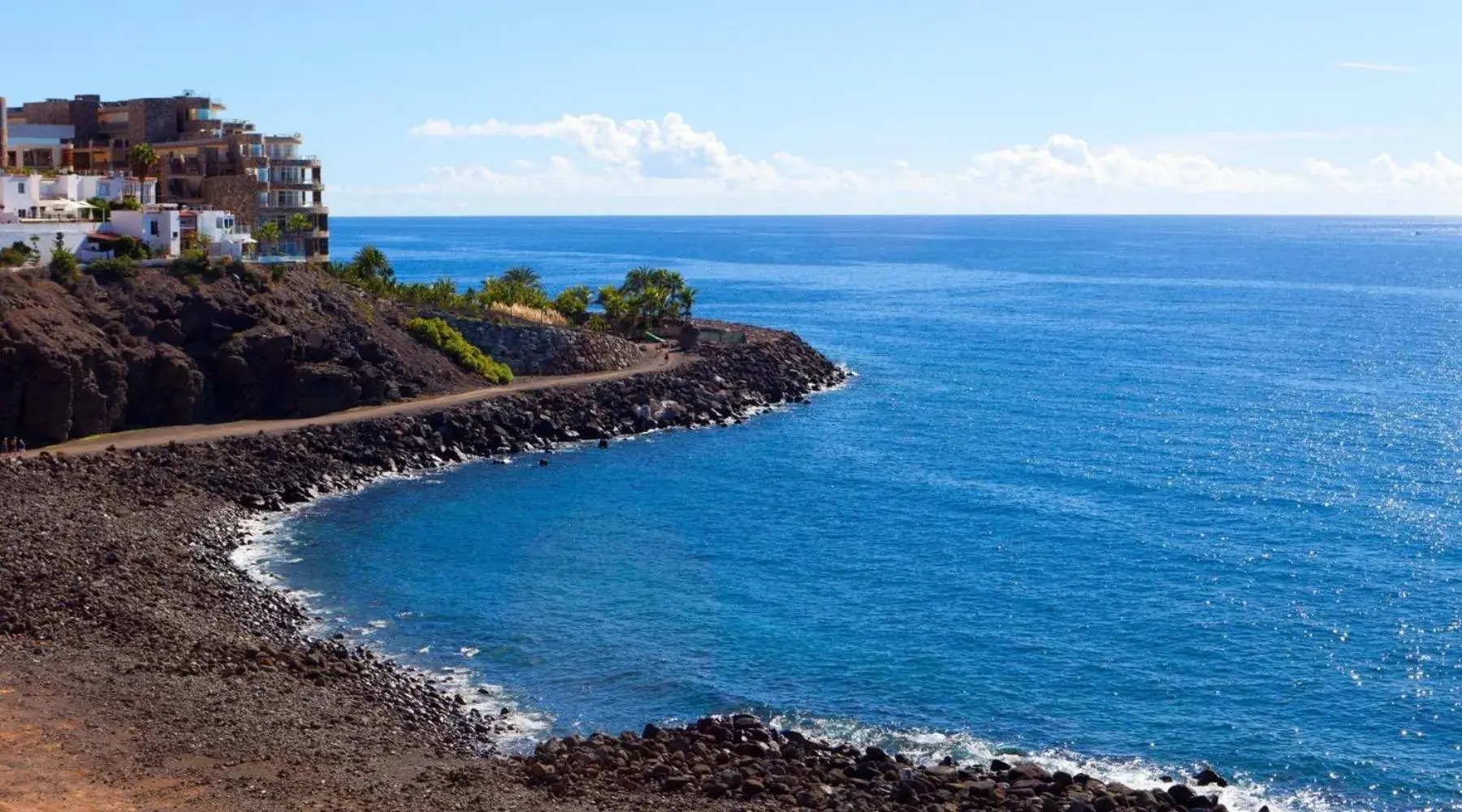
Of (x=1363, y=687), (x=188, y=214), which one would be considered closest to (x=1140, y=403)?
(x=1363, y=687)

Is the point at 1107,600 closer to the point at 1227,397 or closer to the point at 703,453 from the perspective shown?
the point at 703,453

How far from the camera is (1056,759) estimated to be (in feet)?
148

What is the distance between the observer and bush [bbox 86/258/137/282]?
89000 mm

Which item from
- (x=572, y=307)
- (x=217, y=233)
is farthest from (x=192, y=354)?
(x=572, y=307)

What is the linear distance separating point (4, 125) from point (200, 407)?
107 feet

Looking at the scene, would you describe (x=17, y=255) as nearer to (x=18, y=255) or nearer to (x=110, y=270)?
(x=18, y=255)

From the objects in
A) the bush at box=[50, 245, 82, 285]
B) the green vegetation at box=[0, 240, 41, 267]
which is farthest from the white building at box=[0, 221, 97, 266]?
the bush at box=[50, 245, 82, 285]

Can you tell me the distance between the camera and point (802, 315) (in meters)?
184

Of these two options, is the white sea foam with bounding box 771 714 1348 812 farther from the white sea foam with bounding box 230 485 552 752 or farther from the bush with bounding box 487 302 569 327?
the bush with bounding box 487 302 569 327

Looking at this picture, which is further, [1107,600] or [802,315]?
[802,315]

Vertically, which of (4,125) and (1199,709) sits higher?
(4,125)

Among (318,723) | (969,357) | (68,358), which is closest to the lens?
(318,723)

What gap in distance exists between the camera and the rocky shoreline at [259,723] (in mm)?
39688

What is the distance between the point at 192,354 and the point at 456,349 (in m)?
21.1
